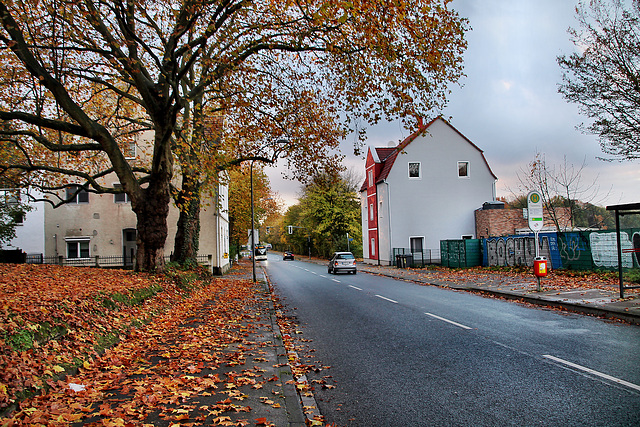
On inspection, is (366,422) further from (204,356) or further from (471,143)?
(471,143)

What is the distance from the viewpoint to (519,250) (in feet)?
83.5

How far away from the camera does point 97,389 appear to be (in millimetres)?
5379

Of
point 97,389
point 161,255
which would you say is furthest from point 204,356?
point 161,255

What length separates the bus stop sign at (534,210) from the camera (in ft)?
51.2

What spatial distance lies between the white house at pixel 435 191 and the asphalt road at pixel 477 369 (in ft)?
92.6

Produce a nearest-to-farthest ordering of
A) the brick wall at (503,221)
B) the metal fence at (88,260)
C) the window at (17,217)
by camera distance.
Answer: the window at (17,217) < the metal fence at (88,260) < the brick wall at (503,221)

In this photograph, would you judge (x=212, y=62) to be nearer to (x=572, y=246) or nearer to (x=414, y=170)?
(x=572, y=246)

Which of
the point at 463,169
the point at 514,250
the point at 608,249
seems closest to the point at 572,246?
the point at 608,249

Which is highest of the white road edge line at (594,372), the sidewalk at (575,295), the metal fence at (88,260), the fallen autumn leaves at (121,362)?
the metal fence at (88,260)

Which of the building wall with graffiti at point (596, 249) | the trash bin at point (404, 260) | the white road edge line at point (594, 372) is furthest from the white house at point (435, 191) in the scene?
the white road edge line at point (594, 372)

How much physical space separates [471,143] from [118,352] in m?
37.5

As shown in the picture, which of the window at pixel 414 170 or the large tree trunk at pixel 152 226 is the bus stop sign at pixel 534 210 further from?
the window at pixel 414 170

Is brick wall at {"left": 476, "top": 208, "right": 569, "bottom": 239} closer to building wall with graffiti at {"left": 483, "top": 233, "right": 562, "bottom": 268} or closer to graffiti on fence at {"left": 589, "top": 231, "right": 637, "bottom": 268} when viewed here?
building wall with graffiti at {"left": 483, "top": 233, "right": 562, "bottom": 268}

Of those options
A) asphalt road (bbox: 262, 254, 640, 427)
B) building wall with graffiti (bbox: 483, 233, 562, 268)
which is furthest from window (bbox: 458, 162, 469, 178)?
asphalt road (bbox: 262, 254, 640, 427)
